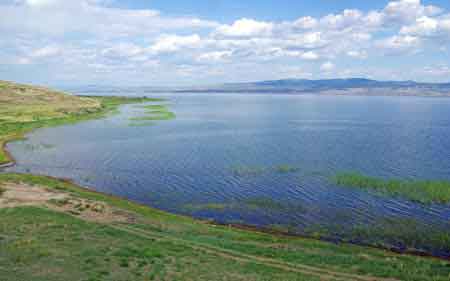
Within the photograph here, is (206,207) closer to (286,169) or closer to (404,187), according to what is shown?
(286,169)

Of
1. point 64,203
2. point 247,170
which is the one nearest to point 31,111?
point 247,170

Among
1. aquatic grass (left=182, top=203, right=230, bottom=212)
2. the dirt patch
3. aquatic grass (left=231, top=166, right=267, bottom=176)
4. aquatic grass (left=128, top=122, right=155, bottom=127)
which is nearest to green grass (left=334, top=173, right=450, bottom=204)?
aquatic grass (left=231, top=166, right=267, bottom=176)

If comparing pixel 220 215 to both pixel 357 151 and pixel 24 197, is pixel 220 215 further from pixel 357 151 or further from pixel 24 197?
pixel 357 151

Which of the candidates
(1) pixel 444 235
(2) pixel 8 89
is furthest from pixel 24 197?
(2) pixel 8 89

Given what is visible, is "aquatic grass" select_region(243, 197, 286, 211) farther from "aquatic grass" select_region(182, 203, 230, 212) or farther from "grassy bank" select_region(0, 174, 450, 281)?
"grassy bank" select_region(0, 174, 450, 281)

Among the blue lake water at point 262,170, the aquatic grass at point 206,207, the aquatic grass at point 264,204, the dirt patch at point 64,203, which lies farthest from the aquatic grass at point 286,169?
the dirt patch at point 64,203

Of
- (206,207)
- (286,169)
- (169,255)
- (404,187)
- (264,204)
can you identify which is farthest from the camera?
(286,169)
